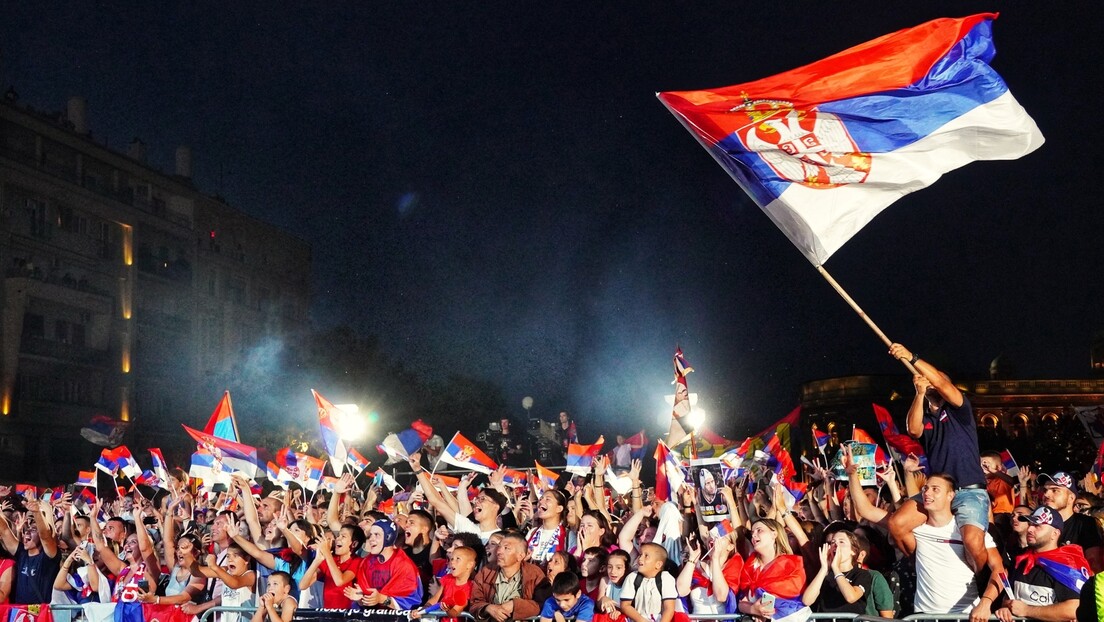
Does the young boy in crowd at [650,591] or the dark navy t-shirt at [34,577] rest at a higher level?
the dark navy t-shirt at [34,577]

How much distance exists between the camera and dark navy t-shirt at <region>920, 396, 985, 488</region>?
26.2ft

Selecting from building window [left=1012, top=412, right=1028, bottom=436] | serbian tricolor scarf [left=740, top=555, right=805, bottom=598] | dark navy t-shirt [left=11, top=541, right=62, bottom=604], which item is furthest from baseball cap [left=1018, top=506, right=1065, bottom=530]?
building window [left=1012, top=412, right=1028, bottom=436]

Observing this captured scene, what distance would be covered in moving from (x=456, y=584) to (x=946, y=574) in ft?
11.6

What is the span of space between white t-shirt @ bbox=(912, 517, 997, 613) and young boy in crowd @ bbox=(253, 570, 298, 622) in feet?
15.2

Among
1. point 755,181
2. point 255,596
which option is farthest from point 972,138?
point 255,596

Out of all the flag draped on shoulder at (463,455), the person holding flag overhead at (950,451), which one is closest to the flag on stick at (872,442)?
the flag draped on shoulder at (463,455)

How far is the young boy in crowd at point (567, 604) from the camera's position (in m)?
8.23

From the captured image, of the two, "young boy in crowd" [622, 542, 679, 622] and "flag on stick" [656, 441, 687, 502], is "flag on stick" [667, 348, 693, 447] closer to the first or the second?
"flag on stick" [656, 441, 687, 502]

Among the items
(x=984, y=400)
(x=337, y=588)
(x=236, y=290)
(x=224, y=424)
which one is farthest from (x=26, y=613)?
(x=984, y=400)

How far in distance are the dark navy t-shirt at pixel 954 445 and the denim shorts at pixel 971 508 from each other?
111 millimetres

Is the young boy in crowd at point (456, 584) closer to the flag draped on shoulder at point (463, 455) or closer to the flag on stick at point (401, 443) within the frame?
the flag on stick at point (401, 443)

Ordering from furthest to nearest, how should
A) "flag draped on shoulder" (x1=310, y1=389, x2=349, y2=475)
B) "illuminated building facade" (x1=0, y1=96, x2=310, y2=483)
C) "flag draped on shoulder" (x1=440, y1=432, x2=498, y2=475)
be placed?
"illuminated building facade" (x1=0, y1=96, x2=310, y2=483) < "flag draped on shoulder" (x1=440, y1=432, x2=498, y2=475) < "flag draped on shoulder" (x1=310, y1=389, x2=349, y2=475)

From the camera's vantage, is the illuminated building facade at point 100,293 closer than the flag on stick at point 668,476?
No

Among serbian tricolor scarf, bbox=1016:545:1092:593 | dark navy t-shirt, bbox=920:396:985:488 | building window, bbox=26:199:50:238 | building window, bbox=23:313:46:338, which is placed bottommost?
serbian tricolor scarf, bbox=1016:545:1092:593
